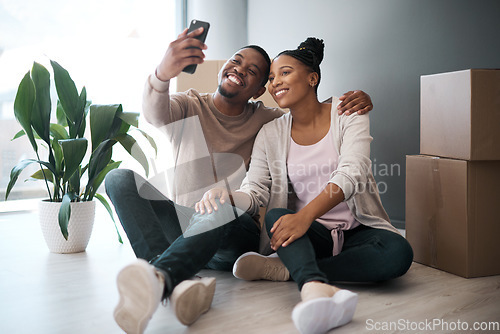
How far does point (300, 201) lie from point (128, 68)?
7.30ft

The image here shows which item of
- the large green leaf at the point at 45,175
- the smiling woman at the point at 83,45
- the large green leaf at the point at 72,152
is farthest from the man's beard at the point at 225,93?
the smiling woman at the point at 83,45

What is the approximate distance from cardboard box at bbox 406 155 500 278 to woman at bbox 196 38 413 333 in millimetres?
230

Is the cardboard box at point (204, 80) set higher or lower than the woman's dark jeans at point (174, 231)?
higher

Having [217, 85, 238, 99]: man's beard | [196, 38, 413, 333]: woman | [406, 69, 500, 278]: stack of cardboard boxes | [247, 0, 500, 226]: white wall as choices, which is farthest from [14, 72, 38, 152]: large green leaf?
[247, 0, 500, 226]: white wall

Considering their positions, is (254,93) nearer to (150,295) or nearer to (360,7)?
(150,295)

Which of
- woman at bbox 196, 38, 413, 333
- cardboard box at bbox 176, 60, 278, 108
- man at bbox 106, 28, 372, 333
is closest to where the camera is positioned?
man at bbox 106, 28, 372, 333

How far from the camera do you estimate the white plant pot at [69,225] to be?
1784 millimetres

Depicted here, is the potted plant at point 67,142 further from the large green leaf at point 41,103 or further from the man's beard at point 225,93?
the man's beard at point 225,93

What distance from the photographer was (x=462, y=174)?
1446mm

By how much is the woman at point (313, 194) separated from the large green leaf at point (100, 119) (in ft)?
1.92

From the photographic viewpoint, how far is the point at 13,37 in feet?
9.57

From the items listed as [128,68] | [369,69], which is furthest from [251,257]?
[128,68]

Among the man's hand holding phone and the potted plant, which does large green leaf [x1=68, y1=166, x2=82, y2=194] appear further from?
the man's hand holding phone

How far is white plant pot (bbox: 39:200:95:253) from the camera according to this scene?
1.78 meters
